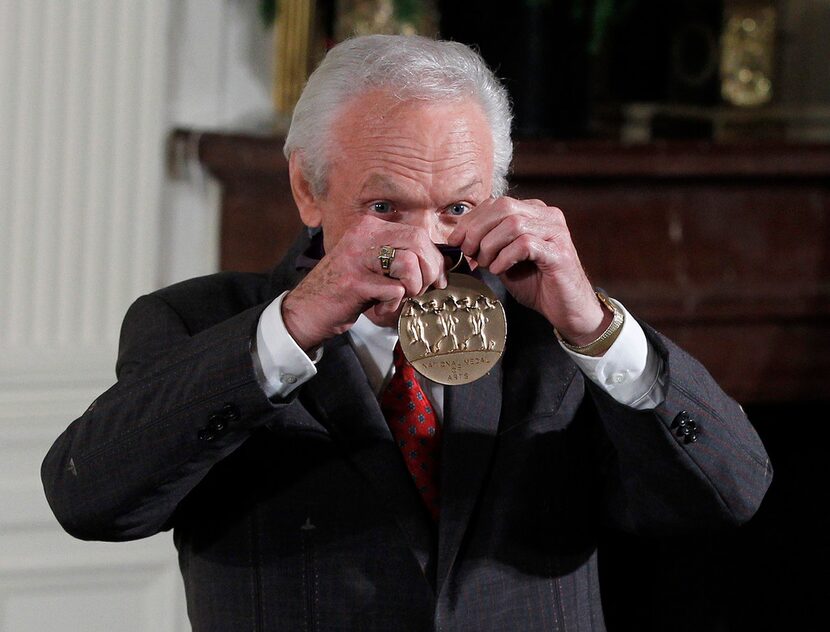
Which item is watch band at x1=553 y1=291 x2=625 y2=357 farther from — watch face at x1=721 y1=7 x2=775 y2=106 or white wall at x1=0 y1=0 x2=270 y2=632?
watch face at x1=721 y1=7 x2=775 y2=106

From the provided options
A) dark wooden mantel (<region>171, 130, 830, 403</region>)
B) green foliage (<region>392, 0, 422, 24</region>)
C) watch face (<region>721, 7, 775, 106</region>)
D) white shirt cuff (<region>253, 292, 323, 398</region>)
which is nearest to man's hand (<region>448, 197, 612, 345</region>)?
white shirt cuff (<region>253, 292, 323, 398</region>)

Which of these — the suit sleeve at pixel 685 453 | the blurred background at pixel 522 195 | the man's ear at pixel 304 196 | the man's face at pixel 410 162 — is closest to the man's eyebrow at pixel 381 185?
the man's face at pixel 410 162

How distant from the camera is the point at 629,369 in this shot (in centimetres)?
151

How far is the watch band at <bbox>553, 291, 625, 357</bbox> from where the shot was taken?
148 centimetres

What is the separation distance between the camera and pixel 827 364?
10.0 ft

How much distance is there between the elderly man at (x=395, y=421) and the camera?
1463mm

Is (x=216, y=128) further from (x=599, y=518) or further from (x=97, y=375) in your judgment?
(x=599, y=518)

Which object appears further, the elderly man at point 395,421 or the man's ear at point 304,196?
the man's ear at point 304,196

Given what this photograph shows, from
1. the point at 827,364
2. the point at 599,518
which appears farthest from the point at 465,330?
the point at 827,364

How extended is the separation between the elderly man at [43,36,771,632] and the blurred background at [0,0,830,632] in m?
0.92

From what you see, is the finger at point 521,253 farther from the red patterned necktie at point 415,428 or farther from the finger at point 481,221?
the red patterned necktie at point 415,428

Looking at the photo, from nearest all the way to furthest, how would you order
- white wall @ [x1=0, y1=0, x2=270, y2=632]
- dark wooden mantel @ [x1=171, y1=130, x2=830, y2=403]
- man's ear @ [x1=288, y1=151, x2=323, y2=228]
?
1. man's ear @ [x1=288, y1=151, x2=323, y2=228]
2. white wall @ [x1=0, y1=0, x2=270, y2=632]
3. dark wooden mantel @ [x1=171, y1=130, x2=830, y2=403]

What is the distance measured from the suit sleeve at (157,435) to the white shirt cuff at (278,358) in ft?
0.05

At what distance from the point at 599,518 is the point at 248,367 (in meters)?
0.58
